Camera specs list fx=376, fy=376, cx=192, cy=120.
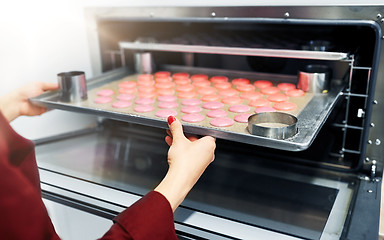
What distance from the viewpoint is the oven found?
37.2 inches

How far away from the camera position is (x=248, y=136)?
0.88 metres

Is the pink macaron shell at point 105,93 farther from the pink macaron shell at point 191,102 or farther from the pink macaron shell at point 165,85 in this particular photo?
the pink macaron shell at point 191,102

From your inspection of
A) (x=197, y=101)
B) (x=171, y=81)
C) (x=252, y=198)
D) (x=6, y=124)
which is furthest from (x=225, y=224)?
(x=171, y=81)

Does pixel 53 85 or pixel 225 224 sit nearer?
pixel 225 224

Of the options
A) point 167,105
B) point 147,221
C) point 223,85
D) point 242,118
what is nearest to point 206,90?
point 223,85

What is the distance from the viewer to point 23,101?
47.7 inches

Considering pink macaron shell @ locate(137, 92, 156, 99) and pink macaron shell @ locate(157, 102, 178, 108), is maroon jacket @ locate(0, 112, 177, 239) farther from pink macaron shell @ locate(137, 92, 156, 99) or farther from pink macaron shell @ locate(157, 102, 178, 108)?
pink macaron shell @ locate(137, 92, 156, 99)

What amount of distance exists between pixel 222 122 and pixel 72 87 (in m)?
0.51

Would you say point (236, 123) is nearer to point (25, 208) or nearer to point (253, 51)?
point (253, 51)

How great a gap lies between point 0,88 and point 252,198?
0.87m

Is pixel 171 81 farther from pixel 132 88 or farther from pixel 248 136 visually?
pixel 248 136

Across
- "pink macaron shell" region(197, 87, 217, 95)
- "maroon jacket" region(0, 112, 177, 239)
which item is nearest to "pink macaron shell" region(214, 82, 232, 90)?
"pink macaron shell" region(197, 87, 217, 95)

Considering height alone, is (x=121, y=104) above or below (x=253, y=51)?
below

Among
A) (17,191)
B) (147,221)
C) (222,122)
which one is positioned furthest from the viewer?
(222,122)
